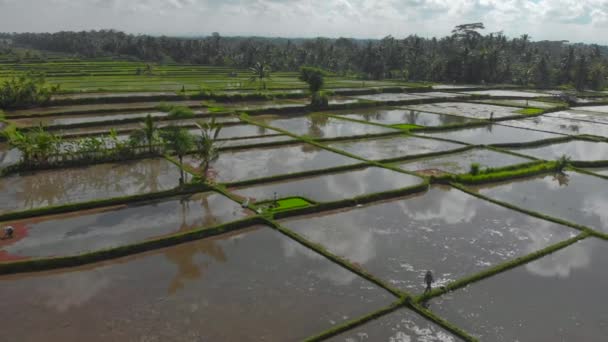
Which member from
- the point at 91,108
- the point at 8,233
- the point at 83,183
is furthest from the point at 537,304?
the point at 91,108

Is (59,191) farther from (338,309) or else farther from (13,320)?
(338,309)

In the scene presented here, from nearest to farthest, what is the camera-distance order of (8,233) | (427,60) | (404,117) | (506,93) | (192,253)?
(192,253)
(8,233)
(404,117)
(506,93)
(427,60)

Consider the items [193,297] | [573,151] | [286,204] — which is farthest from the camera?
[573,151]

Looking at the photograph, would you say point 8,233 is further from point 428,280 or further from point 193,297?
point 428,280

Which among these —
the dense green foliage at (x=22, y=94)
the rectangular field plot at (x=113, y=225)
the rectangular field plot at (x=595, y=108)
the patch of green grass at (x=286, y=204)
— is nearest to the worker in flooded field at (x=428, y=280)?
the patch of green grass at (x=286, y=204)

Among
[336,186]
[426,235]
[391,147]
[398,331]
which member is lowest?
[398,331]

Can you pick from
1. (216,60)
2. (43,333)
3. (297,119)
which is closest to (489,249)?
(43,333)

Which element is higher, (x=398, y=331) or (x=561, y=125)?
(x=561, y=125)

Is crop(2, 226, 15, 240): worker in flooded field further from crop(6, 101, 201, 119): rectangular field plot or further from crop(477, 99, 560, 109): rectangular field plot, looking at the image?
crop(477, 99, 560, 109): rectangular field plot
